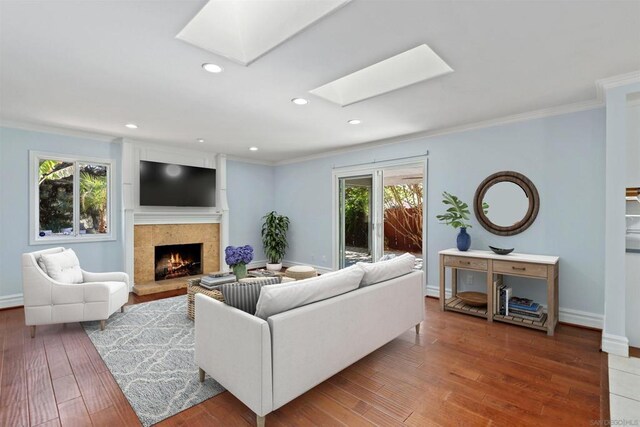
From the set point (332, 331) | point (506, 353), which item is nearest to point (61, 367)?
point (332, 331)

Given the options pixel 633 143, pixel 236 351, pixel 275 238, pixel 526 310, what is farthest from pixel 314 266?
pixel 633 143

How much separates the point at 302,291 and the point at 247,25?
1933mm

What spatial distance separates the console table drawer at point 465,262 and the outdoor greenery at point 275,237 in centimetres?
373

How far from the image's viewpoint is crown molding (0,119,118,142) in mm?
3982

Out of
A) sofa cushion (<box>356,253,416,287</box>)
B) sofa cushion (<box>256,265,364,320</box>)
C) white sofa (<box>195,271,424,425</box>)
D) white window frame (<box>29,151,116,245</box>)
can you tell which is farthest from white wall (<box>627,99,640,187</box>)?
white window frame (<box>29,151,116,245</box>)

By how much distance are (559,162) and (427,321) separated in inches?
92.9

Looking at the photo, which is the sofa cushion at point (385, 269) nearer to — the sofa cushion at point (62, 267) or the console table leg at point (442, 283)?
the console table leg at point (442, 283)

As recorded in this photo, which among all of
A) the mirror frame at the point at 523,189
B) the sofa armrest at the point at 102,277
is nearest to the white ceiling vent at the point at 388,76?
the mirror frame at the point at 523,189

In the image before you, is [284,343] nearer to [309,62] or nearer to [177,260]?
[309,62]

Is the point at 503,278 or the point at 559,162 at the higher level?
the point at 559,162

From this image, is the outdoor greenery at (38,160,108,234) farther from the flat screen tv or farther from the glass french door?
the glass french door

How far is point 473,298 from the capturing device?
3.80m

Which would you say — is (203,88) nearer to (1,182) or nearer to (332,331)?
(332,331)

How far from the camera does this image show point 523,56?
2281 mm
